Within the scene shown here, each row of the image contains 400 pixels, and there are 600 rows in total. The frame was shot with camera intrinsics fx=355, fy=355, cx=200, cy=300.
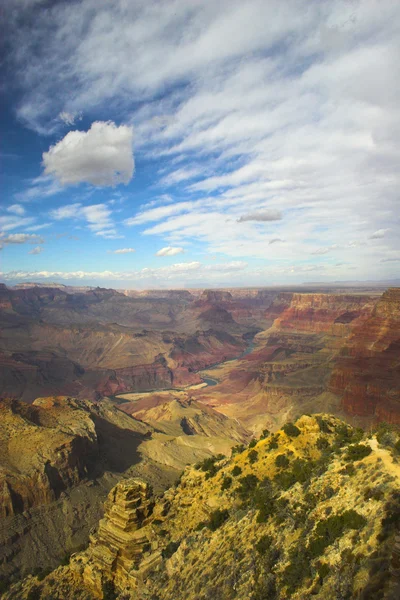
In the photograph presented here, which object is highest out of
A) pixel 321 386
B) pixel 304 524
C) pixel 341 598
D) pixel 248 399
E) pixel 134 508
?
pixel 341 598

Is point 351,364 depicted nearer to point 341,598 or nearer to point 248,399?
point 248,399

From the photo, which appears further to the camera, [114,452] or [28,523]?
[114,452]

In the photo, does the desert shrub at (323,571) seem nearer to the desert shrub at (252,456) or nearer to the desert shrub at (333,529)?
the desert shrub at (333,529)

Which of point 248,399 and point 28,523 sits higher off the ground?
point 28,523

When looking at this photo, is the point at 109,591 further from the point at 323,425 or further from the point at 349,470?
the point at 323,425

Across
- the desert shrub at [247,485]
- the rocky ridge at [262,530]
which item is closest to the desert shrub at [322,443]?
the rocky ridge at [262,530]

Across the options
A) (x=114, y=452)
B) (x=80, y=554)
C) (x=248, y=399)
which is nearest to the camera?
(x=80, y=554)

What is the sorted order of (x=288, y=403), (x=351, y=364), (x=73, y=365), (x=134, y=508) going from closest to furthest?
(x=134, y=508), (x=351, y=364), (x=288, y=403), (x=73, y=365)

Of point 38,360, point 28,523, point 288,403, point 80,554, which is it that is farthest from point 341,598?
point 38,360
